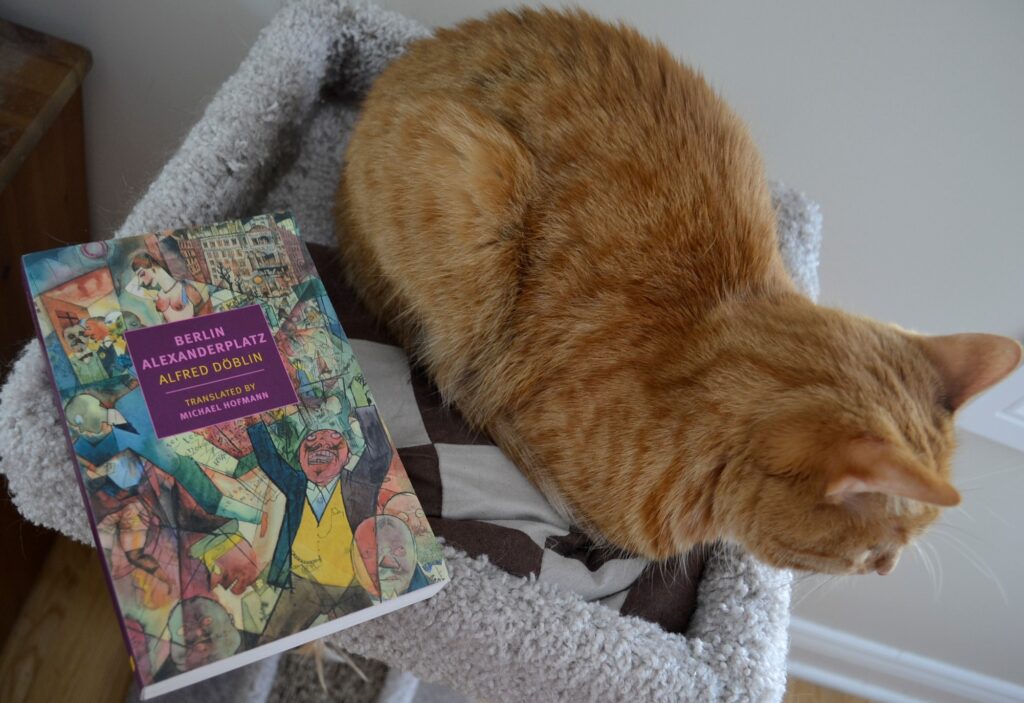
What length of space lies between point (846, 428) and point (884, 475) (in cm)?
9

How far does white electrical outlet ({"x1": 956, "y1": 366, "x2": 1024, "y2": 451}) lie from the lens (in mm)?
1126

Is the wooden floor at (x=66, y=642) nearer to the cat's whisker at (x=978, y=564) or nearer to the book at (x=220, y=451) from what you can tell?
the book at (x=220, y=451)

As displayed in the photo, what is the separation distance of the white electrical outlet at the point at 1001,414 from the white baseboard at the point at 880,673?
1.78ft

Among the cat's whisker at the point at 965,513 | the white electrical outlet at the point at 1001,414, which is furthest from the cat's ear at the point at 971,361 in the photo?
the cat's whisker at the point at 965,513

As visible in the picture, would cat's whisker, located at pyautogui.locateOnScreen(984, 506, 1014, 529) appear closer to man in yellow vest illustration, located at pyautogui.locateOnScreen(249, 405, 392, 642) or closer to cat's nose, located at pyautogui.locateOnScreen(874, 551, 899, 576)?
cat's nose, located at pyautogui.locateOnScreen(874, 551, 899, 576)

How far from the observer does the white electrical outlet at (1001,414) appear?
1126 millimetres

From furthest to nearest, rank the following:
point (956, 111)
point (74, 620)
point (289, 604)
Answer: point (74, 620), point (956, 111), point (289, 604)

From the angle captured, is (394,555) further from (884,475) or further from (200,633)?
(884,475)

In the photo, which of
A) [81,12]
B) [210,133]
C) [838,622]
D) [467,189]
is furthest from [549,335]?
[838,622]

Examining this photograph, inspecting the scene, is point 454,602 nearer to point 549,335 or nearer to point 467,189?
point 549,335

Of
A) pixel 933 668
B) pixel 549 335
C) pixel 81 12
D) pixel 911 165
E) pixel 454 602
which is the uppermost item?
pixel 81 12

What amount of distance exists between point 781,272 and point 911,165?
355mm

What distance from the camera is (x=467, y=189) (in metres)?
0.87

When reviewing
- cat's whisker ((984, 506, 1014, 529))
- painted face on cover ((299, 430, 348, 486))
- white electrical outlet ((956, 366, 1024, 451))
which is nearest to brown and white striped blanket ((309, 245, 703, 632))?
painted face on cover ((299, 430, 348, 486))
